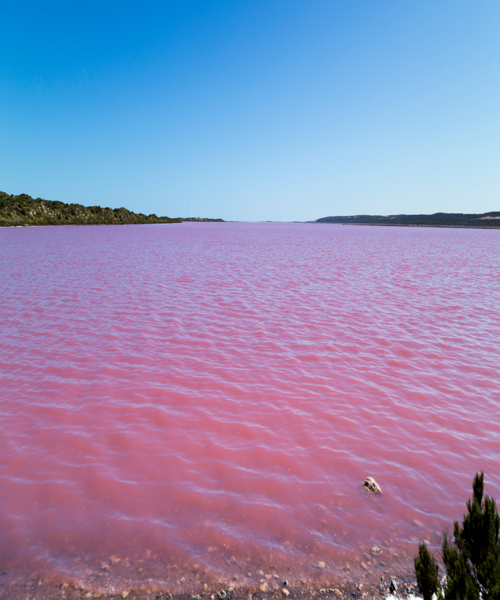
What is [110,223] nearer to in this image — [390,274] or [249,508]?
[390,274]

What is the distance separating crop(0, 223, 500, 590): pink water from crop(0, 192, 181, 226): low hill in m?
86.7

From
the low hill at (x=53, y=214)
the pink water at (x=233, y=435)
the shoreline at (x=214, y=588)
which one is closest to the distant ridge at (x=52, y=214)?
the low hill at (x=53, y=214)

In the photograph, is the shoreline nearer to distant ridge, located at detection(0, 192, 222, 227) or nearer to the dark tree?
the dark tree

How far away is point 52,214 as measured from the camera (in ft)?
323

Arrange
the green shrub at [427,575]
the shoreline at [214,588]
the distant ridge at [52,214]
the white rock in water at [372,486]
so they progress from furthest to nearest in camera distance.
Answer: the distant ridge at [52,214] → the white rock in water at [372,486] → the shoreline at [214,588] → the green shrub at [427,575]

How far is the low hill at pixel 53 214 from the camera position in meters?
85.2

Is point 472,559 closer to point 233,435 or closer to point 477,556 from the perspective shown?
point 477,556

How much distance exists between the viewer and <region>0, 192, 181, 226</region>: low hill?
85.2 metres

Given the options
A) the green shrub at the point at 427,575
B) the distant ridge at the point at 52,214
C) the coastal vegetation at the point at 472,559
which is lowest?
the green shrub at the point at 427,575

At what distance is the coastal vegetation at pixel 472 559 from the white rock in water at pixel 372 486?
6.21 ft

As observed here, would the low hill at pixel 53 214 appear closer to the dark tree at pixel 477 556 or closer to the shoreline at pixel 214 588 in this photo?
the shoreline at pixel 214 588

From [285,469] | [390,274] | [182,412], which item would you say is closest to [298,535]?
[285,469]

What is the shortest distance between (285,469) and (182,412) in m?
2.39

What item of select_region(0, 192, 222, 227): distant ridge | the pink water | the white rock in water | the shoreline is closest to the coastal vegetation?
the shoreline
